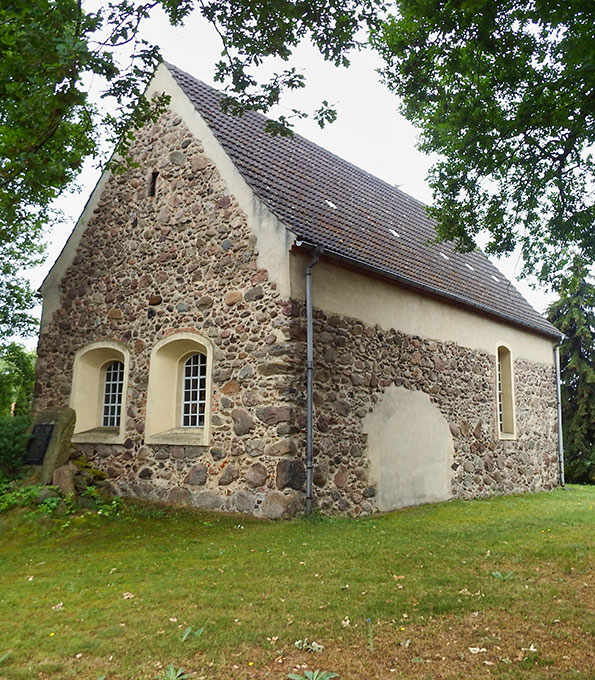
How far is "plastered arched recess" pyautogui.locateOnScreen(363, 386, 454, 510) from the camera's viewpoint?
10727 mm

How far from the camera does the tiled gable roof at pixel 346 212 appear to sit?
10.8m

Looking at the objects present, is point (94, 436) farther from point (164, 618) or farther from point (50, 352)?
point (164, 618)

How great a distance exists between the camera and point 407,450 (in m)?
11.5

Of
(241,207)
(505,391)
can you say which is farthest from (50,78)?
(505,391)

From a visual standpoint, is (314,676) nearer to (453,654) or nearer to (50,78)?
(453,654)

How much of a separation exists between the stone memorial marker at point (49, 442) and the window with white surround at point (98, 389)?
4.82 feet

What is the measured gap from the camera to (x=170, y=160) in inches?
459

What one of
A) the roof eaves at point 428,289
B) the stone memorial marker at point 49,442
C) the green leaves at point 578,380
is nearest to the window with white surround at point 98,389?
the stone memorial marker at point 49,442

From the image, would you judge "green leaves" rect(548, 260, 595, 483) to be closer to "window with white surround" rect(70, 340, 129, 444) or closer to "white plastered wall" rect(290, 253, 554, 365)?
"white plastered wall" rect(290, 253, 554, 365)

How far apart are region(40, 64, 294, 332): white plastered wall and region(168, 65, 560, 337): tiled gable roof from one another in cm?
14

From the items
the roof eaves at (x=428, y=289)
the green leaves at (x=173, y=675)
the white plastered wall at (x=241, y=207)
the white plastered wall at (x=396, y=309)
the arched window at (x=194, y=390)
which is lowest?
the green leaves at (x=173, y=675)

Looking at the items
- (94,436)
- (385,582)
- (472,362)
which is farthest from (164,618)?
(472,362)

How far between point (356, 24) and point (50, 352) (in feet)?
29.7

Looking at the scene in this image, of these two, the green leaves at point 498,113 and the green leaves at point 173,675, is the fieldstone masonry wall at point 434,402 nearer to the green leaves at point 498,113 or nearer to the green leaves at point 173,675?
the green leaves at point 498,113
